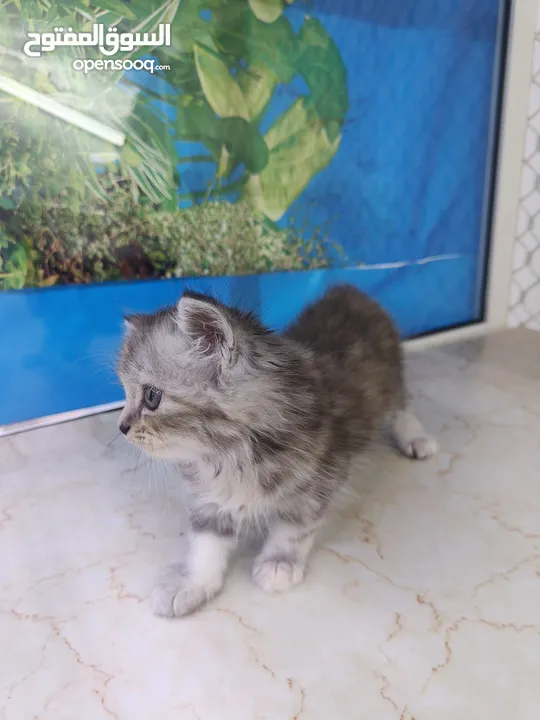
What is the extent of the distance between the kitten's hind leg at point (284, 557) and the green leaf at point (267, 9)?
1073 millimetres

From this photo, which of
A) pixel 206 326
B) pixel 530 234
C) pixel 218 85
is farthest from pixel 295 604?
pixel 530 234

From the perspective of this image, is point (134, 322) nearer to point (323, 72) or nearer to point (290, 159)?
point (290, 159)

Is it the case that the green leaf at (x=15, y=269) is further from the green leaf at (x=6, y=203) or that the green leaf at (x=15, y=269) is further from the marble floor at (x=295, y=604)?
the marble floor at (x=295, y=604)

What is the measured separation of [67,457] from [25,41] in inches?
31.6

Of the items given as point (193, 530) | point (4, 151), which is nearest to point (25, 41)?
point (4, 151)

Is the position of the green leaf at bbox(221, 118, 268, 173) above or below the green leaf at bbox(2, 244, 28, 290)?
above

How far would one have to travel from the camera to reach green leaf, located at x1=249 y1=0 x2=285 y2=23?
129 centimetres

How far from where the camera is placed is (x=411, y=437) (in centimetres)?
123

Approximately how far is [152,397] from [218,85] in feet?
2.66

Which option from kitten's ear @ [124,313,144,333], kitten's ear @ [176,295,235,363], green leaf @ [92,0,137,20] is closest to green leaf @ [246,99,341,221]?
green leaf @ [92,0,137,20]

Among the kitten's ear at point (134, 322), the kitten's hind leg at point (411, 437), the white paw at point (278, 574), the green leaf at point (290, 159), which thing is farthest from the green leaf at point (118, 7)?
the white paw at point (278, 574)

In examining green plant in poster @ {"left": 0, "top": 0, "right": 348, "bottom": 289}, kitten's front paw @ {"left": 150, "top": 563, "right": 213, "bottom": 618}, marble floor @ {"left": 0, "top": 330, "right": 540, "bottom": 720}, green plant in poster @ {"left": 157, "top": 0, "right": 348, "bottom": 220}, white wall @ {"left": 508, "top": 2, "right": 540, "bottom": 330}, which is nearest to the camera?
marble floor @ {"left": 0, "top": 330, "right": 540, "bottom": 720}

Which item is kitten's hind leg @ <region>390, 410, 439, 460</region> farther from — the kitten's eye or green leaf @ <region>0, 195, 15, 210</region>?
green leaf @ <region>0, 195, 15, 210</region>

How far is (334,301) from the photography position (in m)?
1.24
